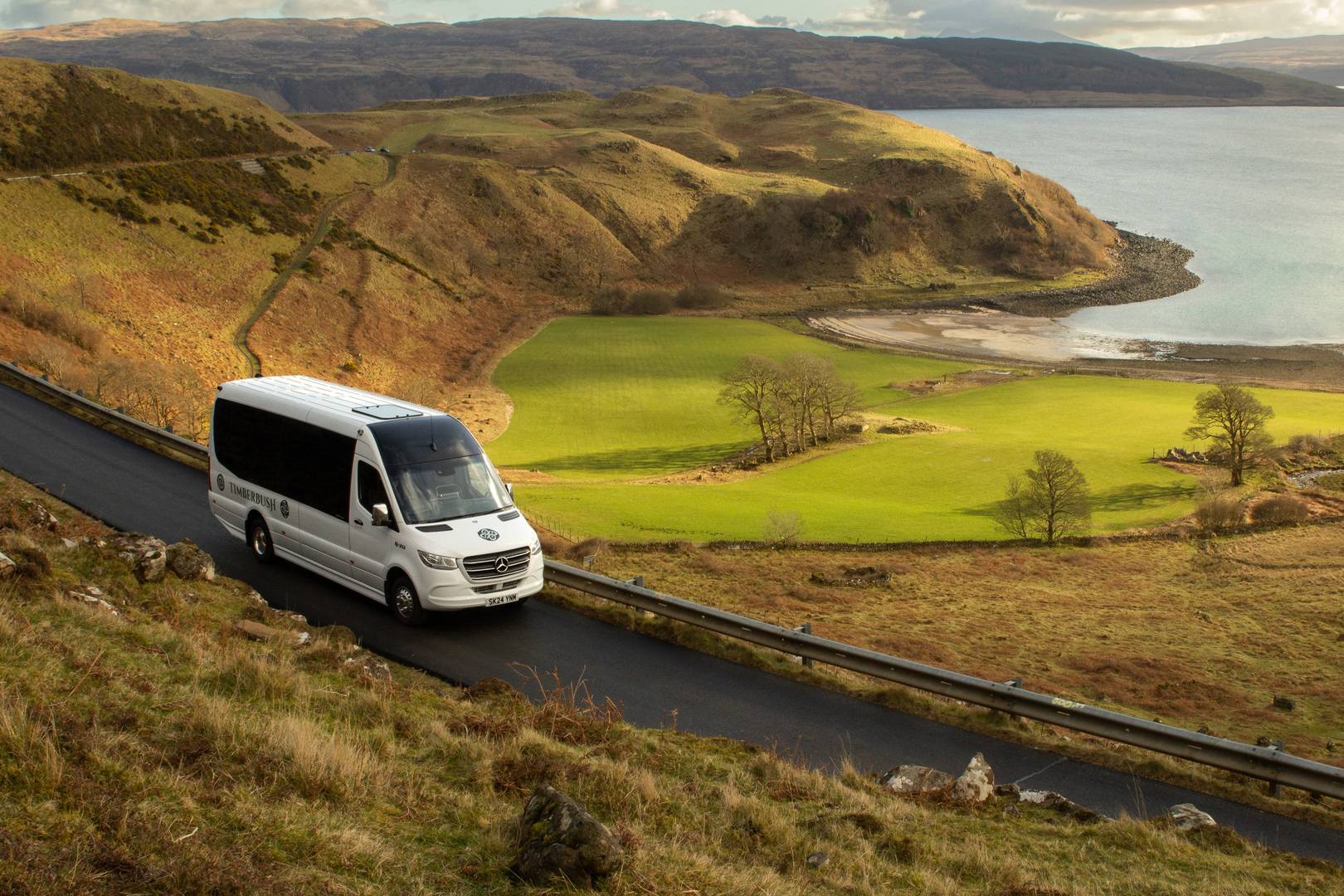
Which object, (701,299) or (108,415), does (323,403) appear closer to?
(108,415)

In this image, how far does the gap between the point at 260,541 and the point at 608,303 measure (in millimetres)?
77534

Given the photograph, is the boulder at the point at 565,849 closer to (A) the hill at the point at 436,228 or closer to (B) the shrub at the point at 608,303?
(A) the hill at the point at 436,228

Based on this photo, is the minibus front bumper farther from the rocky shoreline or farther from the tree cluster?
the rocky shoreline

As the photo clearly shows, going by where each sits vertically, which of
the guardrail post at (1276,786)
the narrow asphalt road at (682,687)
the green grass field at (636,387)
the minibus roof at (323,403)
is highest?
the minibus roof at (323,403)

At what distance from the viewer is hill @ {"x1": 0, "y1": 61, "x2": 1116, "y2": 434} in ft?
185

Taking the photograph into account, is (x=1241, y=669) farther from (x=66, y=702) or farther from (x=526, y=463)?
(x=526, y=463)

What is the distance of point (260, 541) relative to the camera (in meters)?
16.7

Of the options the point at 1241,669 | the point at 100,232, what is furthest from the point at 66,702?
the point at 100,232

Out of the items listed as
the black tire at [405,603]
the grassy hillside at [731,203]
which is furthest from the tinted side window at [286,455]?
the grassy hillside at [731,203]

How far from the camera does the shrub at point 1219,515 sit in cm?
3500

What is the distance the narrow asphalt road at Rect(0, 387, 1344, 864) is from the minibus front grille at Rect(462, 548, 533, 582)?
0.81 metres

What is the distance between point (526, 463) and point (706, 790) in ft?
128

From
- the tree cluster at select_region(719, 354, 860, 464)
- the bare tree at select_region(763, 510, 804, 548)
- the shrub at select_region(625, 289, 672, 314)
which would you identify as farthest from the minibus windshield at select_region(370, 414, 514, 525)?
the shrub at select_region(625, 289, 672, 314)

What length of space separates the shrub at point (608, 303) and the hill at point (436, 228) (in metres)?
3.12
